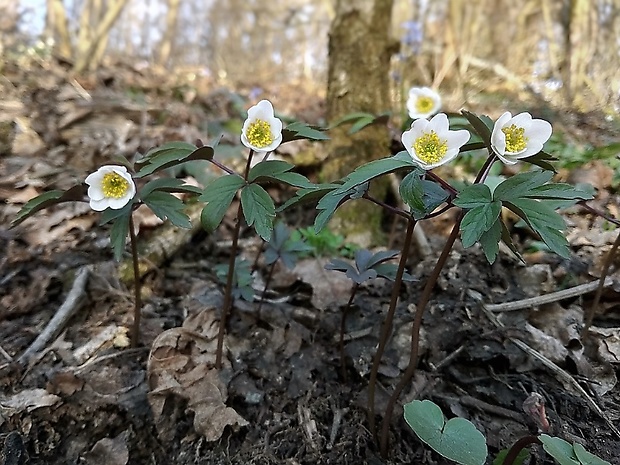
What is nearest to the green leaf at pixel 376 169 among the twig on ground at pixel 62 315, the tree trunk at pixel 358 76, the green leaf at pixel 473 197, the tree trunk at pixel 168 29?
the green leaf at pixel 473 197

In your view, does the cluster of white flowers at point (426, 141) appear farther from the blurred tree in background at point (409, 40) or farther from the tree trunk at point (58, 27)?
the tree trunk at point (58, 27)

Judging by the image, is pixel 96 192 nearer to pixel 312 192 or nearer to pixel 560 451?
pixel 312 192

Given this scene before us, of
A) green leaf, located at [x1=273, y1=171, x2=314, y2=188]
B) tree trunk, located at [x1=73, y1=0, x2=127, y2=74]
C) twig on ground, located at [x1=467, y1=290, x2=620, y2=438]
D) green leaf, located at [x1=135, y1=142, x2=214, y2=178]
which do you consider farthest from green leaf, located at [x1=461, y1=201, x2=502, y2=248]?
tree trunk, located at [x1=73, y1=0, x2=127, y2=74]

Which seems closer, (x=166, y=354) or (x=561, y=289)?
(x=166, y=354)

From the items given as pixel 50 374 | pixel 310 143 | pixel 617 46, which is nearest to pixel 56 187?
pixel 50 374

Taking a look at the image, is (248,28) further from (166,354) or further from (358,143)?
(166,354)

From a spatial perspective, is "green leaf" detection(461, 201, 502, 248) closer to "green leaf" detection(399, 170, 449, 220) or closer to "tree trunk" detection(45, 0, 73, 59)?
"green leaf" detection(399, 170, 449, 220)
